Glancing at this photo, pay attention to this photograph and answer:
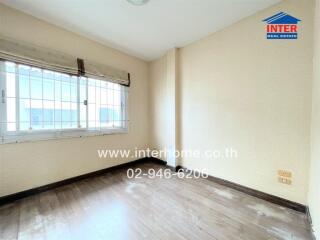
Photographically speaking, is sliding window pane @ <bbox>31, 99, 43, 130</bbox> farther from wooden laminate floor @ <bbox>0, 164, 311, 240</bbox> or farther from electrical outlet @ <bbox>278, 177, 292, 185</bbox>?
electrical outlet @ <bbox>278, 177, 292, 185</bbox>

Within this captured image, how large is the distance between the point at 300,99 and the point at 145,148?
300cm

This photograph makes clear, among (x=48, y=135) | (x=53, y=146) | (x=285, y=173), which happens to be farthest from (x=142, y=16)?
(x=285, y=173)

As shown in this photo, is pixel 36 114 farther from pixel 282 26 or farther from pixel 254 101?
pixel 282 26

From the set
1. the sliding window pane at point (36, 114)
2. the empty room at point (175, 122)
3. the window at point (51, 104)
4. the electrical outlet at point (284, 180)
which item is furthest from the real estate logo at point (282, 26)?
the sliding window pane at point (36, 114)

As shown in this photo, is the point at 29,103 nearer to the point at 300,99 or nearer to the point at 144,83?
the point at 144,83

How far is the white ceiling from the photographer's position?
1872 millimetres

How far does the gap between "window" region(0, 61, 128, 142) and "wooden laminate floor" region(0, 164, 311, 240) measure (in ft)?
3.12

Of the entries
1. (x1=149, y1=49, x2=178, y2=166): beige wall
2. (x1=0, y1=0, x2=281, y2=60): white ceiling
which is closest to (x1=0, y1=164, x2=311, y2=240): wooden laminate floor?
(x1=149, y1=49, x2=178, y2=166): beige wall

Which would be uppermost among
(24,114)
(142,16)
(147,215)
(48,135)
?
(142,16)

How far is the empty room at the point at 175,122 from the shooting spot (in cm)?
159

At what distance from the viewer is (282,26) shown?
73.1 inches

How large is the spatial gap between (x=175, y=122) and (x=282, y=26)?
2119 millimetres

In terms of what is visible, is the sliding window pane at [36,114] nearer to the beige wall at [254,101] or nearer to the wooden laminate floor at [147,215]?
the wooden laminate floor at [147,215]

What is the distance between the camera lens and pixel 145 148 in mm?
3754
